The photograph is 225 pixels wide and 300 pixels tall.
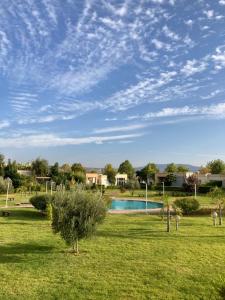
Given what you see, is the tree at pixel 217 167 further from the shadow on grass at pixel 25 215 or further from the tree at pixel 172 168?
the shadow on grass at pixel 25 215

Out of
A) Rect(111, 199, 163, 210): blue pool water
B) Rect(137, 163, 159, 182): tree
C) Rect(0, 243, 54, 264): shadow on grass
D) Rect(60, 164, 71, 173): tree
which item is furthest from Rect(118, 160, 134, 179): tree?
Rect(0, 243, 54, 264): shadow on grass

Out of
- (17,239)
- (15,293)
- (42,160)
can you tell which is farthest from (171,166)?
(15,293)

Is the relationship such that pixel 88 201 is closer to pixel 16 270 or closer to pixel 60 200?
pixel 60 200

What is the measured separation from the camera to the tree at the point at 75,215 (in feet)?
A: 39.3

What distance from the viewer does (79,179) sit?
174ft

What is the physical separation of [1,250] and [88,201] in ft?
10.8

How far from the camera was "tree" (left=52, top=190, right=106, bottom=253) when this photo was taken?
12.0 m

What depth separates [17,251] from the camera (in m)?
12.4

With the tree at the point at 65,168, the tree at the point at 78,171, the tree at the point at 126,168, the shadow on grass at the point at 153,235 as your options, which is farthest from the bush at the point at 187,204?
the tree at the point at 126,168

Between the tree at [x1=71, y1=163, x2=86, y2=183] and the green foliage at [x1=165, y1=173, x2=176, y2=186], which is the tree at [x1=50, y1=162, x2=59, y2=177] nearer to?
the tree at [x1=71, y1=163, x2=86, y2=183]

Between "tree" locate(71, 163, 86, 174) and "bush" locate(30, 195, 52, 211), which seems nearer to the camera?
"bush" locate(30, 195, 52, 211)

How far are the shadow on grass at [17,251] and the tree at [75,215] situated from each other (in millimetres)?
990

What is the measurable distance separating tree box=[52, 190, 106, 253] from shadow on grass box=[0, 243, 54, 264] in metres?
0.99

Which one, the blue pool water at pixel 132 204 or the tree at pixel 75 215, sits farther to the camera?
the blue pool water at pixel 132 204
